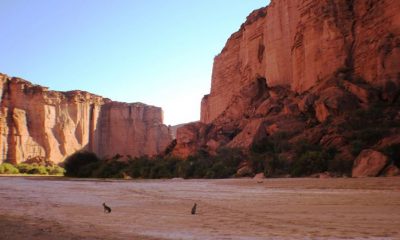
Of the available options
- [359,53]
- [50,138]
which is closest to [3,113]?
[50,138]


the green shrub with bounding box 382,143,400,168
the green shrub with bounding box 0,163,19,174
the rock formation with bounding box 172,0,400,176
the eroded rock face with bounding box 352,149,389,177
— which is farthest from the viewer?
the green shrub with bounding box 0,163,19,174

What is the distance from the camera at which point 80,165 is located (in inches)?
1922

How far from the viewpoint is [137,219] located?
6801 millimetres

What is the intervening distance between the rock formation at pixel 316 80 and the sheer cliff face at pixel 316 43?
0.07 meters

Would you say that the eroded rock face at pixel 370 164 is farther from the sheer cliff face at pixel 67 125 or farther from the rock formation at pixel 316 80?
the sheer cliff face at pixel 67 125

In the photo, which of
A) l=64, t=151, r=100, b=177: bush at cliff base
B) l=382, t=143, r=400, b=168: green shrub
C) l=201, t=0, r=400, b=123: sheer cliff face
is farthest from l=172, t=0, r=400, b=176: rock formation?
l=64, t=151, r=100, b=177: bush at cliff base

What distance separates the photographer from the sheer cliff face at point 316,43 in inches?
1069

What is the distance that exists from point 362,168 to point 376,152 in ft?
3.22

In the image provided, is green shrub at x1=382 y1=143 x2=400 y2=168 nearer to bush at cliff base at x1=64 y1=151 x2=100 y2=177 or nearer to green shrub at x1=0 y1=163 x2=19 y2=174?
bush at cliff base at x1=64 y1=151 x2=100 y2=177

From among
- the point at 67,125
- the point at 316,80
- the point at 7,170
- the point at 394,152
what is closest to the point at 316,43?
the point at 316,80

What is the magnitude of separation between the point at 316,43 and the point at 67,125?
179ft

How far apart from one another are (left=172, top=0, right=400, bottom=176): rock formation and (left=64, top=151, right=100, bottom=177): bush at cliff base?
1004cm

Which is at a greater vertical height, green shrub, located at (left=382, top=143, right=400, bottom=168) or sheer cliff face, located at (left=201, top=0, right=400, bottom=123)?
sheer cliff face, located at (left=201, top=0, right=400, bottom=123)

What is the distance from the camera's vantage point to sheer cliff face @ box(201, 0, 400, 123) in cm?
2716
